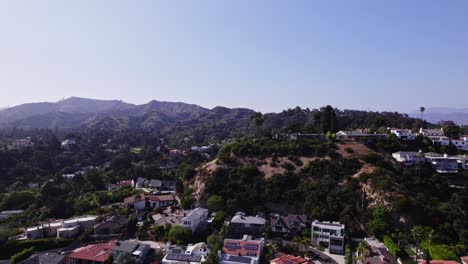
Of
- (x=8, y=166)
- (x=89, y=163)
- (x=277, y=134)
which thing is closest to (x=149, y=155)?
(x=89, y=163)

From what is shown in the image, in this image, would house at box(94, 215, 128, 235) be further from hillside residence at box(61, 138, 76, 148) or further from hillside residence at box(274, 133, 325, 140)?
hillside residence at box(61, 138, 76, 148)

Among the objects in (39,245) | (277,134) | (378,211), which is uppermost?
(277,134)

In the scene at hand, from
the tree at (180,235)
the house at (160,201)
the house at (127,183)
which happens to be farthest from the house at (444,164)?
the house at (127,183)

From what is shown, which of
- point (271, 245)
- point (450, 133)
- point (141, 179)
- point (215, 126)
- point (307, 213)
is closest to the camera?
point (271, 245)

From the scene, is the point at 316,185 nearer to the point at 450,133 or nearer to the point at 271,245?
the point at 271,245

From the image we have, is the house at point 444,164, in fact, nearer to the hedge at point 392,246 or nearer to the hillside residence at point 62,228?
the hedge at point 392,246
